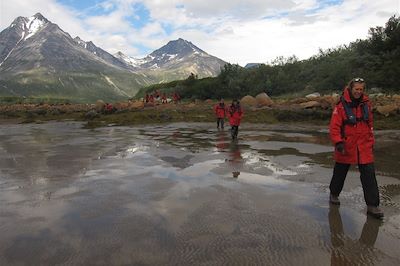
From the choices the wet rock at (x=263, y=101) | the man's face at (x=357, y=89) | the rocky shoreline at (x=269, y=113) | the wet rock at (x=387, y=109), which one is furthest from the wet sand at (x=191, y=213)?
the wet rock at (x=263, y=101)

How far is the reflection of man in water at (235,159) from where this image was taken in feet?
30.2

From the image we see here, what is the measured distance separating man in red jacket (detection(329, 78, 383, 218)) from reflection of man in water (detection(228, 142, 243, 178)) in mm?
3176

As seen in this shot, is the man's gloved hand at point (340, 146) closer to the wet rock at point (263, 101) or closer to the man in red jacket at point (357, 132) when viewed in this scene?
the man in red jacket at point (357, 132)

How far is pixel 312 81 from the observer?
125ft

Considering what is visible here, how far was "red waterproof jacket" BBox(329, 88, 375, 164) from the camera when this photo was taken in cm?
580

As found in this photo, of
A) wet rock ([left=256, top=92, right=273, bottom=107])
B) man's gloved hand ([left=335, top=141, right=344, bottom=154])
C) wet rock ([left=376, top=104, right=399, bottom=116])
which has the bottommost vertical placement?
wet rock ([left=376, top=104, right=399, bottom=116])

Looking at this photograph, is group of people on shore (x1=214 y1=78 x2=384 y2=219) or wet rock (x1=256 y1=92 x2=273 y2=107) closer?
group of people on shore (x1=214 y1=78 x2=384 y2=219)

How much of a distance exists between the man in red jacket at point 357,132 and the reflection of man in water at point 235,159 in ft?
10.4

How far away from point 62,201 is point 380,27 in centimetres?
3362

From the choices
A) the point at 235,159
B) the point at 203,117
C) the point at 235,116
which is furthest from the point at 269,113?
the point at 235,159

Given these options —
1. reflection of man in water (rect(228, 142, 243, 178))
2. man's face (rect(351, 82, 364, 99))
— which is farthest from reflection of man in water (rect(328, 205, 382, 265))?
reflection of man in water (rect(228, 142, 243, 178))

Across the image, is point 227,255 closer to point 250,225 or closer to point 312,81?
point 250,225

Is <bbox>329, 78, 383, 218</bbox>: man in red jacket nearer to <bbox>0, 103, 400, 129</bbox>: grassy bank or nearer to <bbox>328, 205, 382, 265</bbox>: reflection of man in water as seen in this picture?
<bbox>328, 205, 382, 265</bbox>: reflection of man in water

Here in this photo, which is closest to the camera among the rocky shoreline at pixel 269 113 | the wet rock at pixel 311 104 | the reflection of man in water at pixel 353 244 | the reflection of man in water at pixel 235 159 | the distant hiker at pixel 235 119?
the reflection of man in water at pixel 353 244
